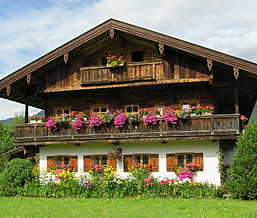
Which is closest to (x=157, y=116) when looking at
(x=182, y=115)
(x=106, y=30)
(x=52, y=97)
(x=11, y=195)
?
(x=182, y=115)

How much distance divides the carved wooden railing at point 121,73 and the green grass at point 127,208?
6.93 meters

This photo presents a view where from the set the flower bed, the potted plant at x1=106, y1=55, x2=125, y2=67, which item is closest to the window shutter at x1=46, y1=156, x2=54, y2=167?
the flower bed

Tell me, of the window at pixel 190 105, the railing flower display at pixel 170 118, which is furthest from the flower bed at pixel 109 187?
the window at pixel 190 105

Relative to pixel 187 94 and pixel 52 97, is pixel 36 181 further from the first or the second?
pixel 187 94

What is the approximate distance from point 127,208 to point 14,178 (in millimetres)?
8104

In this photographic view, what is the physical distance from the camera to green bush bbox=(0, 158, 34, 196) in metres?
19.0

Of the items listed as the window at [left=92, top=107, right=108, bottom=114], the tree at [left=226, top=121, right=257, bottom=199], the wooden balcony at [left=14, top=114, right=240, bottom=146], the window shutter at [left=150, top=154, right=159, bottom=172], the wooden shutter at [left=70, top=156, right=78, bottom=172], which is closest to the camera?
the tree at [left=226, top=121, right=257, bottom=199]

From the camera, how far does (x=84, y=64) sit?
2161 centimetres

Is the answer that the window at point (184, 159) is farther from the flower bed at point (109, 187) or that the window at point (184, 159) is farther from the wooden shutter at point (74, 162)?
the wooden shutter at point (74, 162)

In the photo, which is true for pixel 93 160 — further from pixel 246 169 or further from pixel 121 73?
pixel 246 169

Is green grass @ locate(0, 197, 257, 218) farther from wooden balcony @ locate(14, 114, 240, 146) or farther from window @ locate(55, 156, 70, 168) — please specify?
wooden balcony @ locate(14, 114, 240, 146)

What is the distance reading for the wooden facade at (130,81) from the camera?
17.8m

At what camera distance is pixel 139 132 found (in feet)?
59.7

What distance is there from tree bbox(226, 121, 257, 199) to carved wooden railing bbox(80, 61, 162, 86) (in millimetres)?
6253
